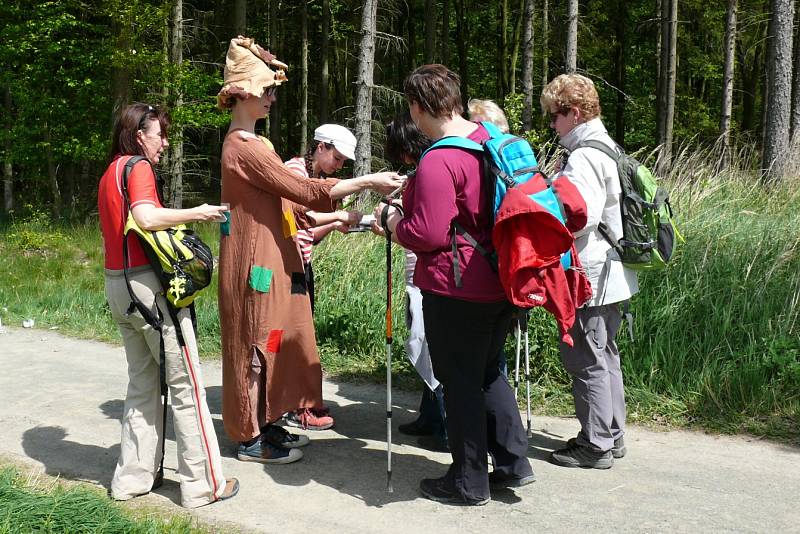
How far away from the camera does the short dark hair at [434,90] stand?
13.1ft

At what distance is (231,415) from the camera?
480 centimetres

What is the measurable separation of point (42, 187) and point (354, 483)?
2242 centimetres

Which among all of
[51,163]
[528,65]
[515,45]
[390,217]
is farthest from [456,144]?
[515,45]

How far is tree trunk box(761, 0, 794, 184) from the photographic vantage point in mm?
11195

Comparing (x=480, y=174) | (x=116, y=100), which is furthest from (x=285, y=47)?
(x=480, y=174)

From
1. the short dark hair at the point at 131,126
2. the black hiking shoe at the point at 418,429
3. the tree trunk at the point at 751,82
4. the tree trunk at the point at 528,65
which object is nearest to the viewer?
the short dark hair at the point at 131,126

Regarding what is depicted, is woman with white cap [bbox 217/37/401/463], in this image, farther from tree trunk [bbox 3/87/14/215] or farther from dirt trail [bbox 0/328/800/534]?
tree trunk [bbox 3/87/14/215]

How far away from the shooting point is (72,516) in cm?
378

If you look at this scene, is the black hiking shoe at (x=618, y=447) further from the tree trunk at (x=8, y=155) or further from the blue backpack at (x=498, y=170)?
the tree trunk at (x=8, y=155)

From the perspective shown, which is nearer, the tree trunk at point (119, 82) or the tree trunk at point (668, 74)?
the tree trunk at point (119, 82)

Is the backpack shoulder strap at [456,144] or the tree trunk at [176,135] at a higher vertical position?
the tree trunk at [176,135]

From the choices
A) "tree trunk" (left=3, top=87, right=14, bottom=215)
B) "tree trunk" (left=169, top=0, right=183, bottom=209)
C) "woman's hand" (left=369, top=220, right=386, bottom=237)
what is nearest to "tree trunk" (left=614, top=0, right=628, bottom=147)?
"tree trunk" (left=169, top=0, right=183, bottom=209)

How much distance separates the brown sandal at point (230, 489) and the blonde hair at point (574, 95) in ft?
9.21

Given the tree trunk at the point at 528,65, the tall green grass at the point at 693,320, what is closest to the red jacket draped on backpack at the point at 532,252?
the tall green grass at the point at 693,320
